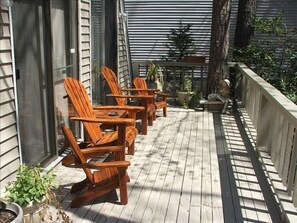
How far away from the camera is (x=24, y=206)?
2127 millimetres

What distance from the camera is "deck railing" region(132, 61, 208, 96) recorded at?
721 cm

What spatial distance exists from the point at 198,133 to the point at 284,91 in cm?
212

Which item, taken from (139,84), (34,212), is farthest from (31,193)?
(139,84)

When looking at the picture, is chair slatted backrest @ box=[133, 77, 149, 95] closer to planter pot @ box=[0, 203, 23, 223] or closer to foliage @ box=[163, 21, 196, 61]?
foliage @ box=[163, 21, 196, 61]

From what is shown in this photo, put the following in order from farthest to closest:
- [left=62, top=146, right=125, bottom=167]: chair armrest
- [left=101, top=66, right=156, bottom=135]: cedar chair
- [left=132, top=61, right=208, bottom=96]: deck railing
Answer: [left=132, top=61, right=208, bottom=96]: deck railing, [left=101, top=66, right=156, bottom=135]: cedar chair, [left=62, top=146, right=125, bottom=167]: chair armrest

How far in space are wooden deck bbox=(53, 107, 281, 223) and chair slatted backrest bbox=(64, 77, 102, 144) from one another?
1.43 ft

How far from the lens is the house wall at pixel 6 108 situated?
8.52ft

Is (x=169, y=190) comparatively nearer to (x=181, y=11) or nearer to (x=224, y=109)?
(x=224, y=109)

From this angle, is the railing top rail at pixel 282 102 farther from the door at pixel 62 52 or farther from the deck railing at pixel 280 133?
the door at pixel 62 52

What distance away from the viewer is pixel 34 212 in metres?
2.19

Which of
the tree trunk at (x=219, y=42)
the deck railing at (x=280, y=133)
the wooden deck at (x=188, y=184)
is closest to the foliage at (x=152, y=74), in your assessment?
the tree trunk at (x=219, y=42)

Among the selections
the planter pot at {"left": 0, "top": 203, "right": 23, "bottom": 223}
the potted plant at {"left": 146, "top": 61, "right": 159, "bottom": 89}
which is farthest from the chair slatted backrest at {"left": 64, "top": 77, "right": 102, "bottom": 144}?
the potted plant at {"left": 146, "top": 61, "right": 159, "bottom": 89}

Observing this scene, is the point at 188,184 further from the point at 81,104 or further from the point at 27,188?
the point at 27,188

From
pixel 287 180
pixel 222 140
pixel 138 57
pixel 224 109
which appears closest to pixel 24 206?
pixel 287 180
